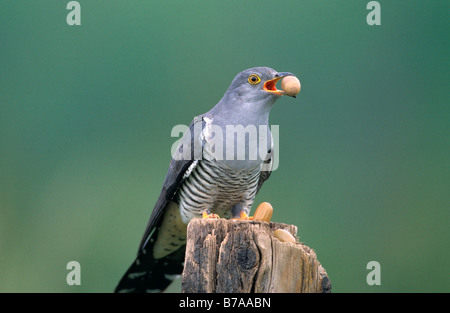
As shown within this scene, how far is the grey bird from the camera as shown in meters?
2.58

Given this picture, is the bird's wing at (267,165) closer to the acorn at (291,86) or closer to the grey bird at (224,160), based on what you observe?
the grey bird at (224,160)

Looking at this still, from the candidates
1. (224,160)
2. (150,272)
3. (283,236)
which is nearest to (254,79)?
(224,160)

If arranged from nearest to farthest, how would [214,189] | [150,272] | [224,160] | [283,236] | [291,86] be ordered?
[283,236]
[291,86]
[224,160]
[214,189]
[150,272]

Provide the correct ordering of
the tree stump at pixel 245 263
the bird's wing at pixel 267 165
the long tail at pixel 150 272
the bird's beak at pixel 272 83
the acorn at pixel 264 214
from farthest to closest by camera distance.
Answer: the long tail at pixel 150 272 < the bird's wing at pixel 267 165 < the bird's beak at pixel 272 83 < the acorn at pixel 264 214 < the tree stump at pixel 245 263

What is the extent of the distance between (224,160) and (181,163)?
0.27 meters

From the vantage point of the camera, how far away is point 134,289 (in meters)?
2.93

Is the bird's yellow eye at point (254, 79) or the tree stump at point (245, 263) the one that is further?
the bird's yellow eye at point (254, 79)

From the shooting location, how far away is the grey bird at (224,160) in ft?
8.46

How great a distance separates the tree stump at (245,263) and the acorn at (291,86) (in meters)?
0.78

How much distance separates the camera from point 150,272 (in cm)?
300

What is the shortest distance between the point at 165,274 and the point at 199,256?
121 centimetres

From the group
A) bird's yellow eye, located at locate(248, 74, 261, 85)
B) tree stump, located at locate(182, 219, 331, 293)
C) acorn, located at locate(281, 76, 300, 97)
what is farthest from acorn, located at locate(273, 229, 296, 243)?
bird's yellow eye, located at locate(248, 74, 261, 85)

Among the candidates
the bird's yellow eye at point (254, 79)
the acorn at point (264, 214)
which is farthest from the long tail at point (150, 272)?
the bird's yellow eye at point (254, 79)

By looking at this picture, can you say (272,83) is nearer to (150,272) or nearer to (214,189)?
(214,189)
